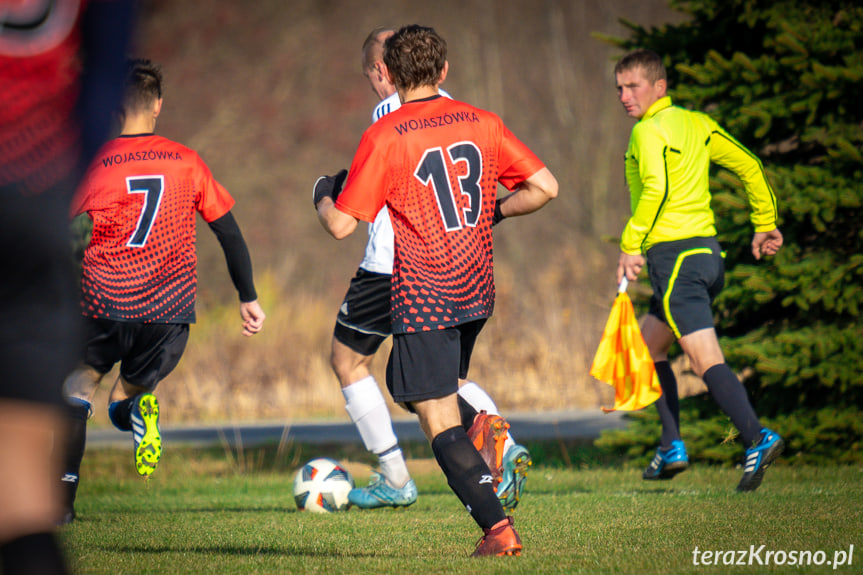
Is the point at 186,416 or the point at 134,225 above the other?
the point at 134,225

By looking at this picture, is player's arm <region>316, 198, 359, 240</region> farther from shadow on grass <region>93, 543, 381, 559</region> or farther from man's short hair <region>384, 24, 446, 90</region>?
shadow on grass <region>93, 543, 381, 559</region>

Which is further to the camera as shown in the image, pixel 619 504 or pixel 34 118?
pixel 619 504

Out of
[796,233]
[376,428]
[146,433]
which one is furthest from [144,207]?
[796,233]

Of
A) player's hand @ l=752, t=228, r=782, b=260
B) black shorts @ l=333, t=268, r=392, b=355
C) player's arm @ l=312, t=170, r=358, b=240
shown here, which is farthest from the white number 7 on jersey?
player's hand @ l=752, t=228, r=782, b=260

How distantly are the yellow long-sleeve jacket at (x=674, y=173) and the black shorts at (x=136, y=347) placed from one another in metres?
2.53

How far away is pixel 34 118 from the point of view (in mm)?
1990

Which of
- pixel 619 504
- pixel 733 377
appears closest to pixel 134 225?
pixel 619 504

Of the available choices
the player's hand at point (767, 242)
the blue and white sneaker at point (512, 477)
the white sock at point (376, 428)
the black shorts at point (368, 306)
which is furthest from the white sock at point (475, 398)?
the player's hand at point (767, 242)

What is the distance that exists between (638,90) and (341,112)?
19.4 m

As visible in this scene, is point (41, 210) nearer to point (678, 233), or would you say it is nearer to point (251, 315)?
point (251, 315)

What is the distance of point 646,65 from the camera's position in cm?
609

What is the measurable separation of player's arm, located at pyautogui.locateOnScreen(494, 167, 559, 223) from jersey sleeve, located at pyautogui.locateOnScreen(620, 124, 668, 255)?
1447 millimetres

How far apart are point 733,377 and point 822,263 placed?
1.64 m

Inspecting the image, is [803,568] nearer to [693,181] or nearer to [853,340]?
[693,181]
